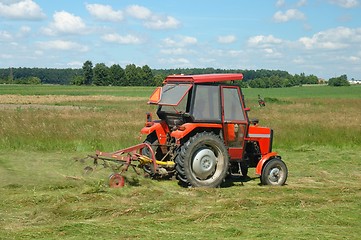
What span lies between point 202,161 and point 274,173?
156 cm

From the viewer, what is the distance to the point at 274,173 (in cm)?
1059

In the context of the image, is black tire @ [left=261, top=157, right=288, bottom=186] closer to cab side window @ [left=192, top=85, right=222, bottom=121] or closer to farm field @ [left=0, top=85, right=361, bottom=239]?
farm field @ [left=0, top=85, right=361, bottom=239]

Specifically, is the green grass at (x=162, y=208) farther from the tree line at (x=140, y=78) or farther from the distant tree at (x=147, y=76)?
the distant tree at (x=147, y=76)

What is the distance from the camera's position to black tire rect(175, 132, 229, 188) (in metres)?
9.70

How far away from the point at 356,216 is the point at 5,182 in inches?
213

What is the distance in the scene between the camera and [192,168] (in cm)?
984

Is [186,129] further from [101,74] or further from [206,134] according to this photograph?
[101,74]

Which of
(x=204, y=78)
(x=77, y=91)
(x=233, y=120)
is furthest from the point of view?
(x=77, y=91)

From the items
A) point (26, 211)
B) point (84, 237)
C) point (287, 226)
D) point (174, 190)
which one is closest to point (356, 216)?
point (287, 226)

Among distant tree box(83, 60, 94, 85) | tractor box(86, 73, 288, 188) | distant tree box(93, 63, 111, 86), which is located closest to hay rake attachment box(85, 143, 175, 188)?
tractor box(86, 73, 288, 188)

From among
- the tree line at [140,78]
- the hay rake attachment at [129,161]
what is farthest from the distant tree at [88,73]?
the hay rake attachment at [129,161]

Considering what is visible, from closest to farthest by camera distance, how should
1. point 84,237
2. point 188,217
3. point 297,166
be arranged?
point 84,237
point 188,217
point 297,166

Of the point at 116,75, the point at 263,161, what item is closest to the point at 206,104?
the point at 263,161

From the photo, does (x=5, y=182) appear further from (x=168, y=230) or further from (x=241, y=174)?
(x=241, y=174)
